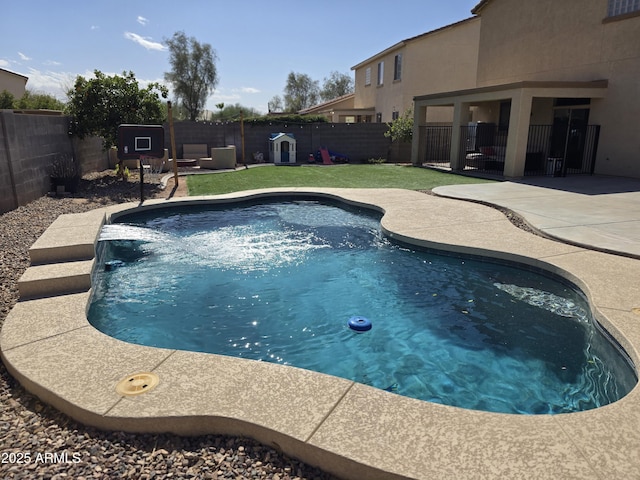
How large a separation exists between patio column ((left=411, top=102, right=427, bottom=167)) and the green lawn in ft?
7.39

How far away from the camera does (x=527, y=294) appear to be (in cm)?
585

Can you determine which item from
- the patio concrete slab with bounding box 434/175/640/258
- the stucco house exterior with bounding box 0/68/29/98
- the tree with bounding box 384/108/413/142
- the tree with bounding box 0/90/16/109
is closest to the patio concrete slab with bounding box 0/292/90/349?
the patio concrete slab with bounding box 434/175/640/258

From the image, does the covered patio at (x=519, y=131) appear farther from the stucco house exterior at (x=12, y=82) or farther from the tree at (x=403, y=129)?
the stucco house exterior at (x=12, y=82)

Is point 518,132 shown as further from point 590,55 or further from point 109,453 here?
point 109,453

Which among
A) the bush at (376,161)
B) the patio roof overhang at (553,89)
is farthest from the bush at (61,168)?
the bush at (376,161)

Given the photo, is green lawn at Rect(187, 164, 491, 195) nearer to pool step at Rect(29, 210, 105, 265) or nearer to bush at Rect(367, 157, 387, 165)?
bush at Rect(367, 157, 387, 165)

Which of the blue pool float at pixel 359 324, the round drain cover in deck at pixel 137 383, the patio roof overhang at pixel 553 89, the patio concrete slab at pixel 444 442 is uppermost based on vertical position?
the patio roof overhang at pixel 553 89

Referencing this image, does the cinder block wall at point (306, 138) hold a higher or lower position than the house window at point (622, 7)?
lower

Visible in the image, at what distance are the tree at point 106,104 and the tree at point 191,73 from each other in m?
31.3

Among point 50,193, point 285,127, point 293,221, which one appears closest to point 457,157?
point 285,127

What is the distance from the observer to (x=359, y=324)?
5.25 m

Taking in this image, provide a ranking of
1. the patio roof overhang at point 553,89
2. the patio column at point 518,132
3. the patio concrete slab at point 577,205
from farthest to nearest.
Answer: the patio column at point 518,132 → the patio roof overhang at point 553,89 → the patio concrete slab at point 577,205

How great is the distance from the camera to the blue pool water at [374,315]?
13.8 ft

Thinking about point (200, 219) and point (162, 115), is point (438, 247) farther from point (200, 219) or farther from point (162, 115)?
point (162, 115)
